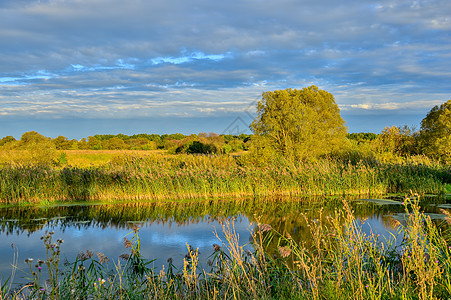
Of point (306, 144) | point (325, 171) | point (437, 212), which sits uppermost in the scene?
point (306, 144)

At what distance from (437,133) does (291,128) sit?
27.6 ft

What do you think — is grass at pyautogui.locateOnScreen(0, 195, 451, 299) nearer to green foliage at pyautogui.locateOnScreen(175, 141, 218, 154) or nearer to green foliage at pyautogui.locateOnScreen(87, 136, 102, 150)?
green foliage at pyautogui.locateOnScreen(175, 141, 218, 154)

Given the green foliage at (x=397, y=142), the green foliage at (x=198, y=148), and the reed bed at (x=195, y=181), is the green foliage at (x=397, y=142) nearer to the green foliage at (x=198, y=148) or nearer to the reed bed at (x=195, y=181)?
the reed bed at (x=195, y=181)

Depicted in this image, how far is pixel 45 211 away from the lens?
11.1 metres

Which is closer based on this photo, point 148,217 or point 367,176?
point 148,217

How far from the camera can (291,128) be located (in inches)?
786

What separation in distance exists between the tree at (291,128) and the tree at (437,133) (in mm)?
4888

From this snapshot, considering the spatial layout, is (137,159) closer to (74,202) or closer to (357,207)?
(74,202)

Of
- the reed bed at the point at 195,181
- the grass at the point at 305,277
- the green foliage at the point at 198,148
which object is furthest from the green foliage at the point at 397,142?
the grass at the point at 305,277

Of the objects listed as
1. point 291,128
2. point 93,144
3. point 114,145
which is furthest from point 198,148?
point 93,144

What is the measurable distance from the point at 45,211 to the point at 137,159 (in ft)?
17.9

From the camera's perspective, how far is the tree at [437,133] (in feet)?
65.5

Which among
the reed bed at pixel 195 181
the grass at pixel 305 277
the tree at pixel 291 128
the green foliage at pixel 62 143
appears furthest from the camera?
Result: the green foliage at pixel 62 143

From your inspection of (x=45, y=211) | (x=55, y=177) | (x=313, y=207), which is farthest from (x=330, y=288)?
(x=55, y=177)
